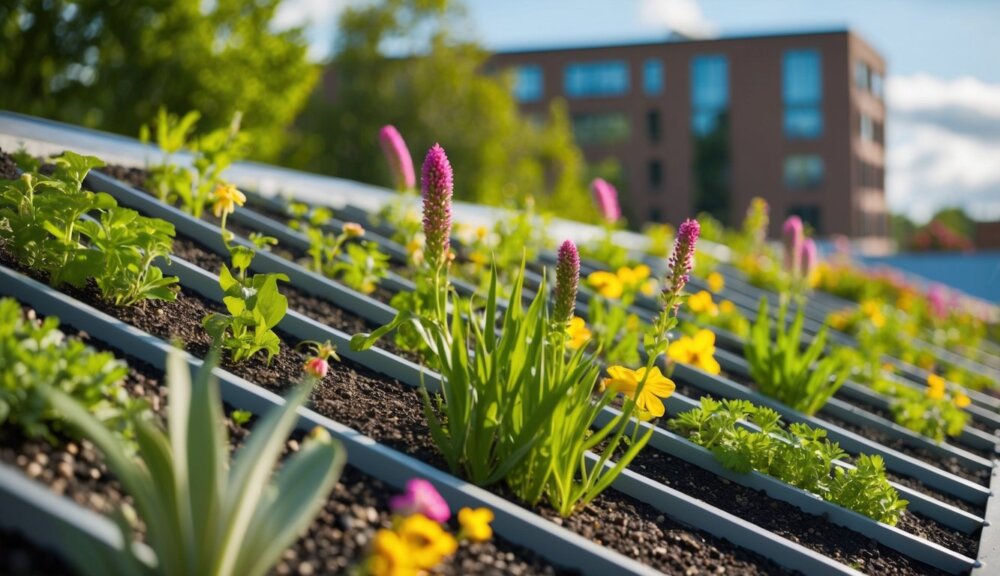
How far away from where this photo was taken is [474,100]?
31328mm

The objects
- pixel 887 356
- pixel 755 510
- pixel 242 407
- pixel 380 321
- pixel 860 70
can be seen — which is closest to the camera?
pixel 242 407

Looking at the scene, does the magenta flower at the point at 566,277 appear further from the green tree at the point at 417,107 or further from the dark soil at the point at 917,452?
the green tree at the point at 417,107

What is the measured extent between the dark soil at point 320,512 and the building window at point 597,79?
42.6 meters

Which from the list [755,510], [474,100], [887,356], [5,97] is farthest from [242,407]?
[474,100]

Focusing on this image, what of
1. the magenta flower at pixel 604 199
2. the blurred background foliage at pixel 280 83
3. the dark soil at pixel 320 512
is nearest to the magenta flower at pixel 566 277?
the dark soil at pixel 320 512

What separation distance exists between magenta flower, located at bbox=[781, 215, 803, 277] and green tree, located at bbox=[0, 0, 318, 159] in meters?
17.4

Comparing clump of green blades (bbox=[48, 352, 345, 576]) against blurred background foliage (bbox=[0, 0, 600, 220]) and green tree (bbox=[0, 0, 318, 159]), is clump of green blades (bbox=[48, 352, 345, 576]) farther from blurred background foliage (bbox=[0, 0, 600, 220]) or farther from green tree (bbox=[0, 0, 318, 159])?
green tree (bbox=[0, 0, 318, 159])

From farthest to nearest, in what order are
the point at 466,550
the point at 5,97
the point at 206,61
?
the point at 206,61 → the point at 5,97 → the point at 466,550

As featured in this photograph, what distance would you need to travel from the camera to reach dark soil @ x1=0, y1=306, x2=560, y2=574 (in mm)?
2201

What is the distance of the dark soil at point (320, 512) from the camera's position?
7.22 ft

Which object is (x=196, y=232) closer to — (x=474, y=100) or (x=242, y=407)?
(x=242, y=407)

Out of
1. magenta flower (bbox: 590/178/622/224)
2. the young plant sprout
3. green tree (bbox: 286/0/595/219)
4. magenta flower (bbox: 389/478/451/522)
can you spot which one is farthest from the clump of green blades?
green tree (bbox: 286/0/595/219)

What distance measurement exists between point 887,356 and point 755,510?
4.96m

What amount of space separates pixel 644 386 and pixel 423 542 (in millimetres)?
1336
